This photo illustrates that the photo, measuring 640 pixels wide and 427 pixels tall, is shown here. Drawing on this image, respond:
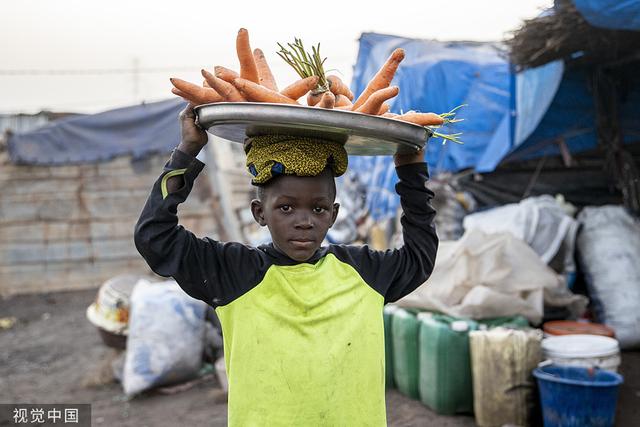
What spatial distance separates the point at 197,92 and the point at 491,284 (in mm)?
3415

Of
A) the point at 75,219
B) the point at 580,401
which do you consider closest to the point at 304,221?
the point at 580,401

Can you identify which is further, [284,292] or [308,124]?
[284,292]

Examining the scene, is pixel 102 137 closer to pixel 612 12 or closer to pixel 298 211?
pixel 612 12

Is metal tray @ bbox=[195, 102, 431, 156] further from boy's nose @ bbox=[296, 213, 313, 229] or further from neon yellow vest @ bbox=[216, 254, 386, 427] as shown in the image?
neon yellow vest @ bbox=[216, 254, 386, 427]

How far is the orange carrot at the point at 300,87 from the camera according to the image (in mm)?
1564

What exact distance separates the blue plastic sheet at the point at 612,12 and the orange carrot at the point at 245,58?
319 cm

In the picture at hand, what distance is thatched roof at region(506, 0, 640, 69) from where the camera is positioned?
463cm

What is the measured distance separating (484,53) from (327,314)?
692cm

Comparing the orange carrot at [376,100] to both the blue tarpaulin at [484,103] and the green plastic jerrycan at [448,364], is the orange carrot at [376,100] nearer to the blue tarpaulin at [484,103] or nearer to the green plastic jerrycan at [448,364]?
the green plastic jerrycan at [448,364]

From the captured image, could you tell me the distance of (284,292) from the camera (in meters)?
1.55

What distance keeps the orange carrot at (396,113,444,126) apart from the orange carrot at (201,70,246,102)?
46 centimetres

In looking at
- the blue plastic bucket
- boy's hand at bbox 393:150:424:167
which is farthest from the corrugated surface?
boy's hand at bbox 393:150:424:167

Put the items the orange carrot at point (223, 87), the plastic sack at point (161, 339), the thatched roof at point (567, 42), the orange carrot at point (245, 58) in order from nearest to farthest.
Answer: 1. the orange carrot at point (223, 87)
2. the orange carrot at point (245, 58)
3. the thatched roof at point (567, 42)
4. the plastic sack at point (161, 339)

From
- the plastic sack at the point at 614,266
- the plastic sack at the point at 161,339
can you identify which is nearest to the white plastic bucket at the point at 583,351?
the plastic sack at the point at 614,266
